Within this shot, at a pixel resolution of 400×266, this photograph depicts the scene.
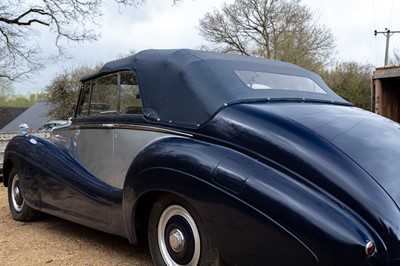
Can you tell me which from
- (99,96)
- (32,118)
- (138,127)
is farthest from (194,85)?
(32,118)

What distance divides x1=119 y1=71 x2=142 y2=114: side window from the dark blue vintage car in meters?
0.02

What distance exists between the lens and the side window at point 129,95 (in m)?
3.62

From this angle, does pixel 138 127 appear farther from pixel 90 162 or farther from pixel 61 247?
pixel 61 247

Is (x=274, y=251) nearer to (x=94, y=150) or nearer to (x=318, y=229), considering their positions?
(x=318, y=229)

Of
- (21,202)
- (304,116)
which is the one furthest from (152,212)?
(21,202)

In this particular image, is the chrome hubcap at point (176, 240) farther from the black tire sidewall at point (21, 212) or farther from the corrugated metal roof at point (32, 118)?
the corrugated metal roof at point (32, 118)

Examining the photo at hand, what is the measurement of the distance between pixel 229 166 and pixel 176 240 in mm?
770

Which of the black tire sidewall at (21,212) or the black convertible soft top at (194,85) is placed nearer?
the black convertible soft top at (194,85)

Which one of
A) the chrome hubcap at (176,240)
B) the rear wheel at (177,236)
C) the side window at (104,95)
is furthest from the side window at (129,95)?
the chrome hubcap at (176,240)

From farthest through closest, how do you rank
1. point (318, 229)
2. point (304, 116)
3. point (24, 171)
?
point (24, 171) < point (304, 116) < point (318, 229)

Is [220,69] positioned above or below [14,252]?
above

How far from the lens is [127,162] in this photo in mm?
3512

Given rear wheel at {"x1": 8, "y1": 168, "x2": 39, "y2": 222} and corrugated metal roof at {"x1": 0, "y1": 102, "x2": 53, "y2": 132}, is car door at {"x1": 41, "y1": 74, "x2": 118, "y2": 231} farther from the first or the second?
corrugated metal roof at {"x1": 0, "y1": 102, "x2": 53, "y2": 132}

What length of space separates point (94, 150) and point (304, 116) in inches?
85.1
